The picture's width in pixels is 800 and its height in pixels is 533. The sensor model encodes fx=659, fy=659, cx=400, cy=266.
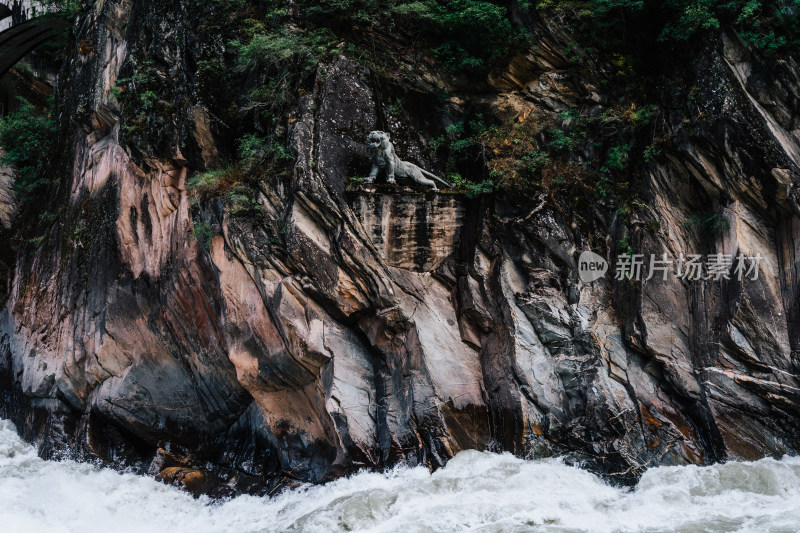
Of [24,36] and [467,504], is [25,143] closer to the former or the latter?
[24,36]

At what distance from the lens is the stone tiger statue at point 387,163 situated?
10531 millimetres

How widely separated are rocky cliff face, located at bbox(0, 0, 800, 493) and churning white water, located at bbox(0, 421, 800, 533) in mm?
505

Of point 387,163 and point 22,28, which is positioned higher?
point 22,28

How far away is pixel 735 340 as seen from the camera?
32.8 feet

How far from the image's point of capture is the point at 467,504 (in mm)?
8414

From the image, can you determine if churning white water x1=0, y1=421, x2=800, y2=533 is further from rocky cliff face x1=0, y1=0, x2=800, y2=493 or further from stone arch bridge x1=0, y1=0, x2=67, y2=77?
stone arch bridge x1=0, y1=0, x2=67, y2=77

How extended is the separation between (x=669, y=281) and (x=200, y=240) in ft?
25.3

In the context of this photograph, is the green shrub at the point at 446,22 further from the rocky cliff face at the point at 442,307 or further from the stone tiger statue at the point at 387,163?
the stone tiger statue at the point at 387,163

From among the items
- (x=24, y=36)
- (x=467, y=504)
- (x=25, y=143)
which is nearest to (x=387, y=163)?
(x=467, y=504)

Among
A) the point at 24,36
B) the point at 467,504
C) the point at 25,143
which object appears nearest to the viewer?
the point at 467,504

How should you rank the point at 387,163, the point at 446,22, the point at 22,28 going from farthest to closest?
1. the point at 22,28
2. the point at 446,22
3. the point at 387,163

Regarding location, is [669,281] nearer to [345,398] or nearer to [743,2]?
[743,2]

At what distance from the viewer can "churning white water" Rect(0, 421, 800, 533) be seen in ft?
26.2

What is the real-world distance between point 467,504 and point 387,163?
5.31m
